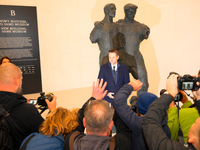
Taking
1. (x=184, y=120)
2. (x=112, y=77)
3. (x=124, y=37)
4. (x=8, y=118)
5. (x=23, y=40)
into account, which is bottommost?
(x=184, y=120)

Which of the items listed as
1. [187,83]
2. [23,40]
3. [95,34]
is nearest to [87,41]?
[23,40]

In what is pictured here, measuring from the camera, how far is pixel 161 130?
117 centimetres

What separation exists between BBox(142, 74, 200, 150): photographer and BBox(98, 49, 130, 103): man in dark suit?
6.64 feet

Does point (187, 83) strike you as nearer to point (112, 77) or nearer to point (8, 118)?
point (8, 118)

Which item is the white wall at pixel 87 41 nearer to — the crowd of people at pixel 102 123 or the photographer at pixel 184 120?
the photographer at pixel 184 120

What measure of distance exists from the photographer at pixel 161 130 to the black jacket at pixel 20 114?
1.03 metres

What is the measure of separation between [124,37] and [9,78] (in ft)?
9.07

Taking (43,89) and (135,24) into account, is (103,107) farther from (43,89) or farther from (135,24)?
(43,89)

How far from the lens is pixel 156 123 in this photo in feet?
3.95

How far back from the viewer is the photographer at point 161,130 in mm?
1046

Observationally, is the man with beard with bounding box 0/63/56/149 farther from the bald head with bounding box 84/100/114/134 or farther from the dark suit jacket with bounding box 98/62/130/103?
the dark suit jacket with bounding box 98/62/130/103

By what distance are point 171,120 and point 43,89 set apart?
533cm

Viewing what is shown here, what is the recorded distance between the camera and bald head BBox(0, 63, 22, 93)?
5.99 ft

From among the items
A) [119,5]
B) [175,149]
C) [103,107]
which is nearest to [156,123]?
[175,149]
